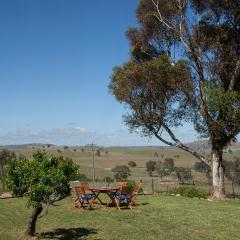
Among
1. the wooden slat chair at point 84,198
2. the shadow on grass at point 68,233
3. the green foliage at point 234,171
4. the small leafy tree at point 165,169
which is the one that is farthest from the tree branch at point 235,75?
the small leafy tree at point 165,169

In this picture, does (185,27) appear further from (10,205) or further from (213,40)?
(10,205)

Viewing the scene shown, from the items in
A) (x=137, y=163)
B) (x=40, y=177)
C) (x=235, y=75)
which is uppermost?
(x=235, y=75)

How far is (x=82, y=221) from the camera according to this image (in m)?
15.2

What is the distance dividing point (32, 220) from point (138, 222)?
3.77 metres

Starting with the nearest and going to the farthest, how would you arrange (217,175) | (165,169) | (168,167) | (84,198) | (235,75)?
1. (84,198)
2. (235,75)
3. (217,175)
4. (165,169)
5. (168,167)

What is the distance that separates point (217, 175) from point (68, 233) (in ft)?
41.9

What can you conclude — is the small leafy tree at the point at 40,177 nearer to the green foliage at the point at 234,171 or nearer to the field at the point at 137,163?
the field at the point at 137,163

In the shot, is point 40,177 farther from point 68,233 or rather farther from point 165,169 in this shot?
point 165,169

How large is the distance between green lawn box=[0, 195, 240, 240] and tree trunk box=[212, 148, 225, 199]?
4.25m

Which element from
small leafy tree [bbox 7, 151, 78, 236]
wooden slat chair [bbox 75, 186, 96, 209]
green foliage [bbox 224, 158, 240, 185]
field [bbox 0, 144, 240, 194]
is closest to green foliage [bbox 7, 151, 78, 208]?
small leafy tree [bbox 7, 151, 78, 236]

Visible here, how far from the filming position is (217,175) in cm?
2438

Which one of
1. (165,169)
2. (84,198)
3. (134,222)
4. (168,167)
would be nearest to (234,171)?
(84,198)

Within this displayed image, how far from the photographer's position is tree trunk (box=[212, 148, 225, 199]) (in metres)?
24.1

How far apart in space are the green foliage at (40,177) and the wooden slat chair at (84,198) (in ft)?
19.4
